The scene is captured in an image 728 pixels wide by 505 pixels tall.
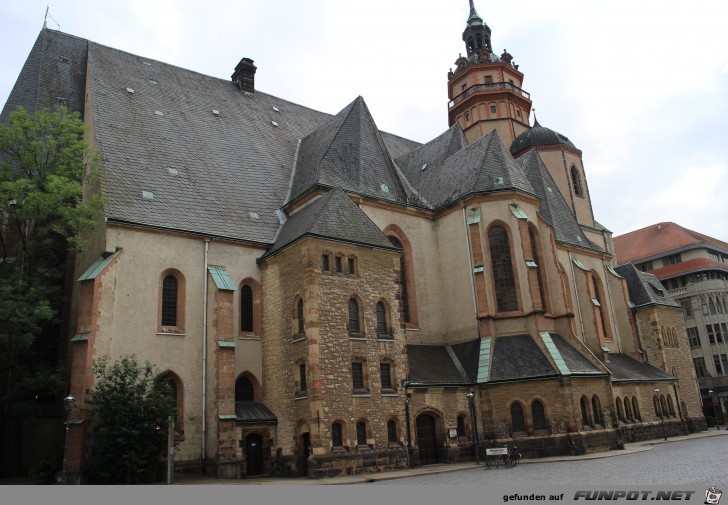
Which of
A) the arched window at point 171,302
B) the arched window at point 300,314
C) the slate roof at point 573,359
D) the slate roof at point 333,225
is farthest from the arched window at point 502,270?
the arched window at point 171,302

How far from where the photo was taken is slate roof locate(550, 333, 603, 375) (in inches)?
1037

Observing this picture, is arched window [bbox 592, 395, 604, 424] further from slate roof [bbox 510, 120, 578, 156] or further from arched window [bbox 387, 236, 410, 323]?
slate roof [bbox 510, 120, 578, 156]

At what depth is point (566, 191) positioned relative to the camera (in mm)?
43844

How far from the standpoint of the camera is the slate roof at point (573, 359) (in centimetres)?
2634

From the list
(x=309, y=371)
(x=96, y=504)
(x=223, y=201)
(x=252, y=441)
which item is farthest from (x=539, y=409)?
(x=96, y=504)

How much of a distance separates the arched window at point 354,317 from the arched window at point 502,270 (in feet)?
27.0

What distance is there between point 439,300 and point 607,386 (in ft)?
28.2

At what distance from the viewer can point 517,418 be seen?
26.0m

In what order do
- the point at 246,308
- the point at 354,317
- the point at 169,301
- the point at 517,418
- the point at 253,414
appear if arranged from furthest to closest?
the point at 246,308 → the point at 517,418 → the point at 354,317 → the point at 169,301 → the point at 253,414

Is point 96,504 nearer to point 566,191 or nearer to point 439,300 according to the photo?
point 439,300

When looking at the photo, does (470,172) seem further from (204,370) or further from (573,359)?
(204,370)

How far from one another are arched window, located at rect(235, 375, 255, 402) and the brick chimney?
19.3m

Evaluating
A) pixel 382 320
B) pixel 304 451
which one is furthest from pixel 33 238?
pixel 382 320

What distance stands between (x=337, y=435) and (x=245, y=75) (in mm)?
23906
